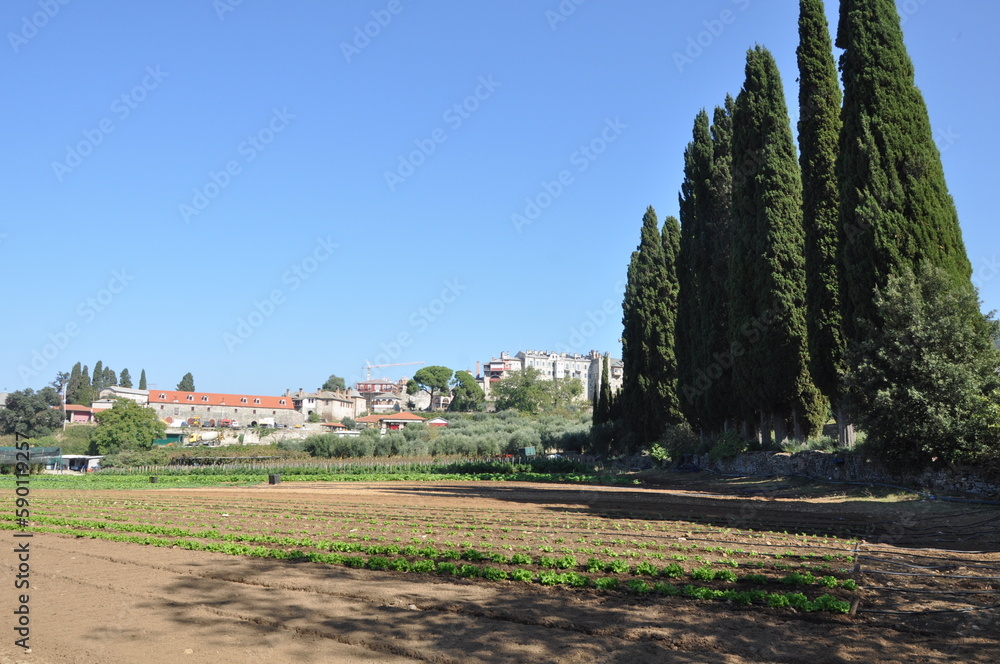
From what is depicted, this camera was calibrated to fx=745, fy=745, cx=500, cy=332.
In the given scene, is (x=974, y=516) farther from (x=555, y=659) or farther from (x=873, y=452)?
(x=555, y=659)

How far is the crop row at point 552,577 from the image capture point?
8.09 m

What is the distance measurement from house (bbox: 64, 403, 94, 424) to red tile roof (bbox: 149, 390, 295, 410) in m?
9.09

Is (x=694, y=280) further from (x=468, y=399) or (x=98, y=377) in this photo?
(x=98, y=377)

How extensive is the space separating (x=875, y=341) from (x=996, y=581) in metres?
11.3

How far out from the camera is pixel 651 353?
1831 inches

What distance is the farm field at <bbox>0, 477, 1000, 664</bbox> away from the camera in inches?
269

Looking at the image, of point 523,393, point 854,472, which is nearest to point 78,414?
point 523,393

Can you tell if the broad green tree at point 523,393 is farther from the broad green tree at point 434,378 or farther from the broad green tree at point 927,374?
the broad green tree at point 927,374

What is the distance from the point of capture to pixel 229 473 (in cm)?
5256

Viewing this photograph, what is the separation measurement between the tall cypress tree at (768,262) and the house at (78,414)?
10905cm

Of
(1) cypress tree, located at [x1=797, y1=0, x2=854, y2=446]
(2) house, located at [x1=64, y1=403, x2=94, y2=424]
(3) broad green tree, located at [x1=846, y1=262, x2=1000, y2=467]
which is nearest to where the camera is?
(3) broad green tree, located at [x1=846, y1=262, x2=1000, y2=467]

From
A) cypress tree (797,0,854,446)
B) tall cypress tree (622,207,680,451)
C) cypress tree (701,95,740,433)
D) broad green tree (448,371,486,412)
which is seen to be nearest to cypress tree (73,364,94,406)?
broad green tree (448,371,486,412)

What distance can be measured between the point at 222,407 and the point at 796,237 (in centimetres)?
11127

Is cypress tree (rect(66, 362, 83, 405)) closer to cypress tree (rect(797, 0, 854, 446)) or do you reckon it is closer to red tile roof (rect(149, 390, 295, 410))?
red tile roof (rect(149, 390, 295, 410))
